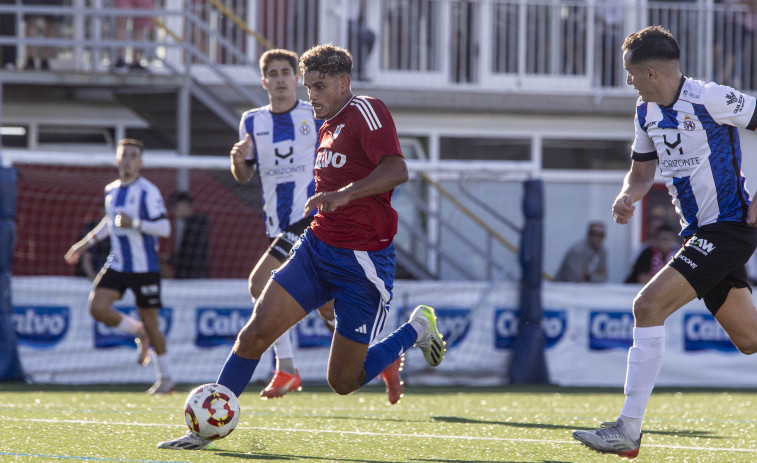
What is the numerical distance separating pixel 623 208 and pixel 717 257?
534 millimetres

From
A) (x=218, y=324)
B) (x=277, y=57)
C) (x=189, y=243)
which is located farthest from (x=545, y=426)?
(x=189, y=243)

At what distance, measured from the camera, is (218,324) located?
1151 centimetres

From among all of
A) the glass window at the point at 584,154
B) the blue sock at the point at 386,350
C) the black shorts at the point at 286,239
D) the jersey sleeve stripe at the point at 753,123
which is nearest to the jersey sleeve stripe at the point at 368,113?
the blue sock at the point at 386,350

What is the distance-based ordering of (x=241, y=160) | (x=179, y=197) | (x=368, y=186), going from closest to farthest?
1. (x=368, y=186)
2. (x=241, y=160)
3. (x=179, y=197)

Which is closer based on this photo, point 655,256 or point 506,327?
point 506,327

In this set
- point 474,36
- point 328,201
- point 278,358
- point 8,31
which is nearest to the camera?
point 328,201

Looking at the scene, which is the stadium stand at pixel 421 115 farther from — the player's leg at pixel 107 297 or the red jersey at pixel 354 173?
the red jersey at pixel 354 173

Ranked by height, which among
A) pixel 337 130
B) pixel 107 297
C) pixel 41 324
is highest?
pixel 337 130

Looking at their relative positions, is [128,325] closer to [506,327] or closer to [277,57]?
[277,57]

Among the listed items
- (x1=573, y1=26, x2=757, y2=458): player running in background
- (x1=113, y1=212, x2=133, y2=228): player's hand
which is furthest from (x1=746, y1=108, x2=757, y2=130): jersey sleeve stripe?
(x1=113, y1=212, x2=133, y2=228): player's hand

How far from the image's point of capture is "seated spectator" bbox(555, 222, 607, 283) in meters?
13.2

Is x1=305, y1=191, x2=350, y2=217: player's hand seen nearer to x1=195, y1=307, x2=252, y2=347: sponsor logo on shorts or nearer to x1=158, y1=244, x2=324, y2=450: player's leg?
x1=158, y1=244, x2=324, y2=450: player's leg

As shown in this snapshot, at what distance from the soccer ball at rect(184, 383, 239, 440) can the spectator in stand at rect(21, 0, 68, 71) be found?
1062 cm

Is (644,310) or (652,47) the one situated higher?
(652,47)
